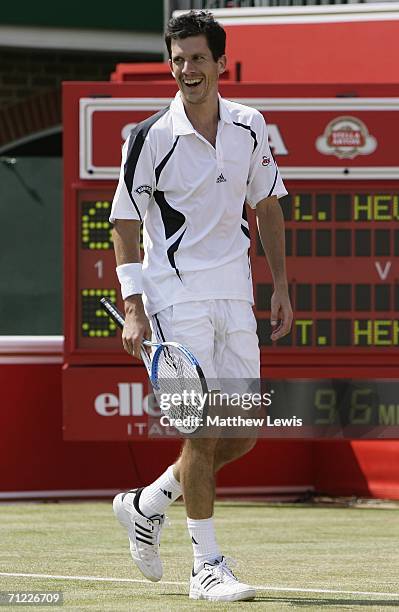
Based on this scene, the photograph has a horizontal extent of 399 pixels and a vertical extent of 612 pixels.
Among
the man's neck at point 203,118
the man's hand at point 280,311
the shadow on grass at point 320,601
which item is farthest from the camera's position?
the man's hand at point 280,311

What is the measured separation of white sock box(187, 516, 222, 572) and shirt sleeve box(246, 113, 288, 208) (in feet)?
4.28

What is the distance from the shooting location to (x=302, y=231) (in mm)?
10812

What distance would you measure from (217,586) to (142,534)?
57 cm

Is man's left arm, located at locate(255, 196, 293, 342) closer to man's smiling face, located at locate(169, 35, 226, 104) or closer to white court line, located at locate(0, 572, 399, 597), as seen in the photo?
man's smiling face, located at locate(169, 35, 226, 104)

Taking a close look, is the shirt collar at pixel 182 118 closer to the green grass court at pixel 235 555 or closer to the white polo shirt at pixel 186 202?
the white polo shirt at pixel 186 202

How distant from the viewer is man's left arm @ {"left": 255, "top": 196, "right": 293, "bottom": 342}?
6430 mm

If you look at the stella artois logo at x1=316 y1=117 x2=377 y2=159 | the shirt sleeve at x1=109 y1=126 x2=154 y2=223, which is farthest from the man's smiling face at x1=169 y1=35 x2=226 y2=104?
the stella artois logo at x1=316 y1=117 x2=377 y2=159

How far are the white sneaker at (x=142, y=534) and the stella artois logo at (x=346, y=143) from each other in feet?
16.0

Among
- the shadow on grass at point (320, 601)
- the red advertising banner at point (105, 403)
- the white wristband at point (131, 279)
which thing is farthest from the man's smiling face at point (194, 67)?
the red advertising banner at point (105, 403)

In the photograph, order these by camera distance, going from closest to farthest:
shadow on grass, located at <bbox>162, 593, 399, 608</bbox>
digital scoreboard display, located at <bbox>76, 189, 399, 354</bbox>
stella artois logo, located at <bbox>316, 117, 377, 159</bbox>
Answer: shadow on grass, located at <bbox>162, 593, 399, 608</bbox> < digital scoreboard display, located at <bbox>76, 189, 399, 354</bbox> < stella artois logo, located at <bbox>316, 117, 377, 159</bbox>

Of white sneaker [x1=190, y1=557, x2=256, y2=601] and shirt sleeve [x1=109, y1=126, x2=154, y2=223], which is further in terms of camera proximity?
shirt sleeve [x1=109, y1=126, x2=154, y2=223]

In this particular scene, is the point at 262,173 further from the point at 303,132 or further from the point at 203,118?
the point at 303,132

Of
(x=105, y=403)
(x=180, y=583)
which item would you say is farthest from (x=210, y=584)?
(x=105, y=403)

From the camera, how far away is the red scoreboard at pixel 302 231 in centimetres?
1082
